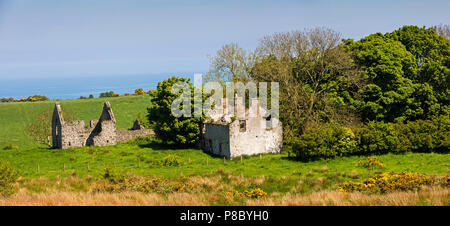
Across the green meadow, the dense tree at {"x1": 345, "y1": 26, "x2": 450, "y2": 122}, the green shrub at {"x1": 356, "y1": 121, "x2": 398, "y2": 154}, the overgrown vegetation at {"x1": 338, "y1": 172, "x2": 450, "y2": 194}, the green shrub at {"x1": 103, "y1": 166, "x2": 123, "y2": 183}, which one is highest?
the dense tree at {"x1": 345, "y1": 26, "x2": 450, "y2": 122}

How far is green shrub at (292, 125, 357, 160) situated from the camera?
36531mm

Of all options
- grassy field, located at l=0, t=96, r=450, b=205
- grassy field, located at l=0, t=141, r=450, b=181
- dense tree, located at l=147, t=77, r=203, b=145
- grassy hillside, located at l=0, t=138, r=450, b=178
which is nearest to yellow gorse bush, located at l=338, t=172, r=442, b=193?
grassy field, located at l=0, t=96, r=450, b=205

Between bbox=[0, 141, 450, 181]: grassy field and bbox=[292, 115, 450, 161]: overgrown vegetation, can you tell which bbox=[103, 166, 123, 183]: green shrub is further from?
bbox=[292, 115, 450, 161]: overgrown vegetation

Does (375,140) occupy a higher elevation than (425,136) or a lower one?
lower

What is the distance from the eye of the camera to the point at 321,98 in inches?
1806

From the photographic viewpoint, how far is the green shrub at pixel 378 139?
3747 centimetres

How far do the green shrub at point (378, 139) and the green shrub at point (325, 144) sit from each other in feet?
2.99

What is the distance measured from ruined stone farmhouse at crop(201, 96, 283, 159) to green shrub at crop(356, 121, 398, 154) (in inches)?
357

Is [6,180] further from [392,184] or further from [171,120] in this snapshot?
[171,120]

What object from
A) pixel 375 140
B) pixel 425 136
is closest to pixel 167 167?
pixel 375 140

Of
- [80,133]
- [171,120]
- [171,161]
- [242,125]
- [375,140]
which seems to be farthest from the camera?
[80,133]

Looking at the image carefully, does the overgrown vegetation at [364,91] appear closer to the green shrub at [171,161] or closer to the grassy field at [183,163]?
the grassy field at [183,163]

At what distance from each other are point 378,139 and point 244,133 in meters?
13.2

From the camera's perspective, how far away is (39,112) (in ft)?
309
